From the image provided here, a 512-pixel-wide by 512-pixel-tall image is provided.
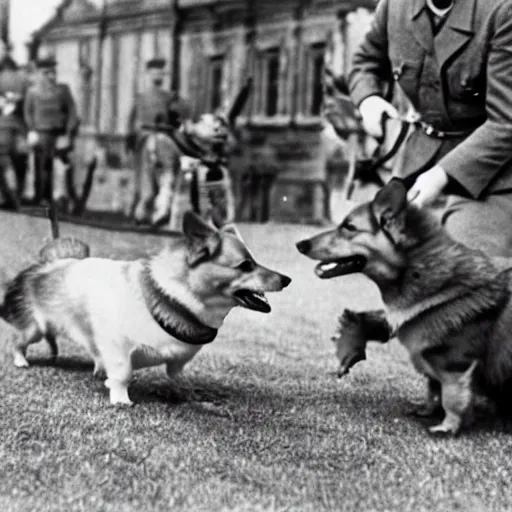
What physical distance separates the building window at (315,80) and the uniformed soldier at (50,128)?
1182 millimetres

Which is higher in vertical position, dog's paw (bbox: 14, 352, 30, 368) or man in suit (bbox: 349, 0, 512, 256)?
man in suit (bbox: 349, 0, 512, 256)

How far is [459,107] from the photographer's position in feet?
9.12

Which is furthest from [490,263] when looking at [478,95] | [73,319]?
→ [73,319]

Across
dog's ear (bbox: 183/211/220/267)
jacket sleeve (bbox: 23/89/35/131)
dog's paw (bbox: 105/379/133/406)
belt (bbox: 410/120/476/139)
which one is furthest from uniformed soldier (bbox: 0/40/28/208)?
belt (bbox: 410/120/476/139)

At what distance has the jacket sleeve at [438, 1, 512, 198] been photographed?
2.61 metres

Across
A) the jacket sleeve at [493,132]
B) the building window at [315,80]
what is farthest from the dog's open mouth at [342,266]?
the building window at [315,80]

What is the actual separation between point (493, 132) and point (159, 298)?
1.18 m

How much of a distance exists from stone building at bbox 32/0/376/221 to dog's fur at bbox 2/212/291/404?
1.28m

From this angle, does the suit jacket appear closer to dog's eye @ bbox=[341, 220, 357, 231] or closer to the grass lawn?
dog's eye @ bbox=[341, 220, 357, 231]

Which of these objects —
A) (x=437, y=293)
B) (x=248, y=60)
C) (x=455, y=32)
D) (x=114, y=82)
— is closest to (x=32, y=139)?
(x=114, y=82)

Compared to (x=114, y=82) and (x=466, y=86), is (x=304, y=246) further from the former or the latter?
(x=114, y=82)

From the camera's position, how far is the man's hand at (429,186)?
263cm

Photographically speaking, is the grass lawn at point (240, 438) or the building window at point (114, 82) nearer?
the grass lawn at point (240, 438)

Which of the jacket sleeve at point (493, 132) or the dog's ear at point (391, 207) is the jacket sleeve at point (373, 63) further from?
the dog's ear at point (391, 207)
